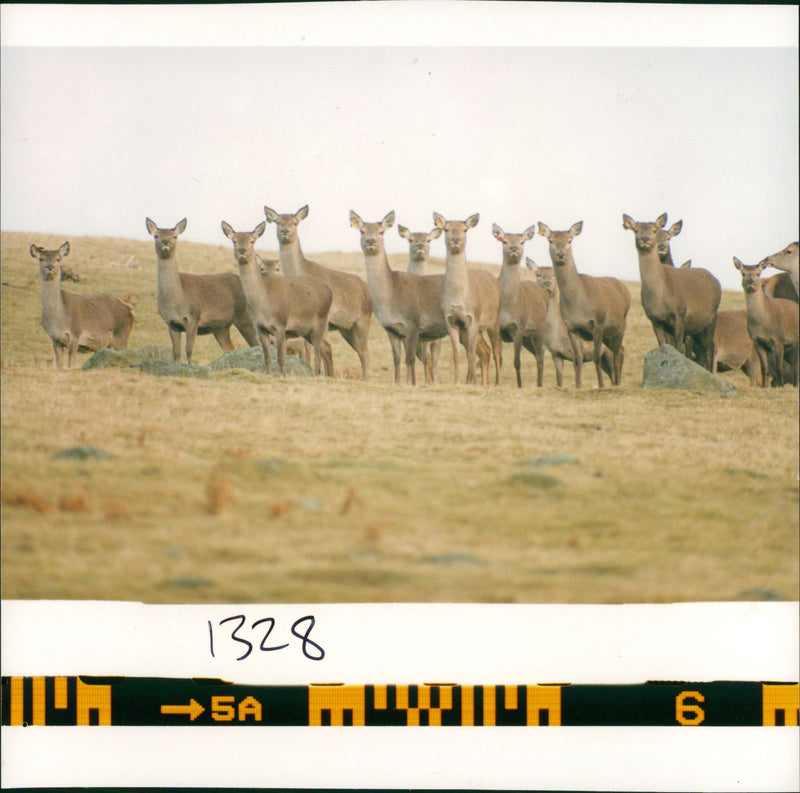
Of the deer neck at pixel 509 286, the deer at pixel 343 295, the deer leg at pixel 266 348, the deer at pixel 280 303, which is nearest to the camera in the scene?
the deer leg at pixel 266 348

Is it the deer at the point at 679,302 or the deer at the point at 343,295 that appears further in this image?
the deer at the point at 343,295

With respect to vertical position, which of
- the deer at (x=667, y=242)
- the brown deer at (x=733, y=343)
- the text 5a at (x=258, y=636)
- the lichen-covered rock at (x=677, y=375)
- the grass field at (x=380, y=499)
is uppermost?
the deer at (x=667, y=242)

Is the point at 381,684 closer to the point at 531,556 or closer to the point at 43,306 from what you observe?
the point at 531,556

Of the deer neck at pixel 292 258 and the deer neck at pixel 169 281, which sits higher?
the deer neck at pixel 292 258

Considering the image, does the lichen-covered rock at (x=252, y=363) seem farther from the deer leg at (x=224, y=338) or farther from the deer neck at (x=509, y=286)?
the deer neck at (x=509, y=286)

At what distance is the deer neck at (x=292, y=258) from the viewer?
72.8 feet

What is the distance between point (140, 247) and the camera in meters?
31.2

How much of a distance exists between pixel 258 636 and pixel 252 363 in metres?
10.5

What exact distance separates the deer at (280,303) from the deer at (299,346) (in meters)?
0.43

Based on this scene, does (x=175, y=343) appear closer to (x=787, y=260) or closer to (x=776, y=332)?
(x=787, y=260)

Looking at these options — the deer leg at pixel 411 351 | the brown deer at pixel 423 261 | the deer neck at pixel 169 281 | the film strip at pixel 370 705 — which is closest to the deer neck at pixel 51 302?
the deer neck at pixel 169 281

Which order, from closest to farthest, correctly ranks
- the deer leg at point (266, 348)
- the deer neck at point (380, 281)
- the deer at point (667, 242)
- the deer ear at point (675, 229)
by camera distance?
the deer ear at point (675, 229) → the deer at point (667, 242) → the deer leg at point (266, 348) → the deer neck at point (380, 281)

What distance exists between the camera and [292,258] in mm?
22469

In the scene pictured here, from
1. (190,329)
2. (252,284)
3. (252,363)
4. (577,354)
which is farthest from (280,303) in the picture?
(577,354)
